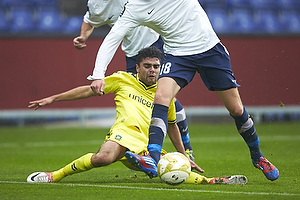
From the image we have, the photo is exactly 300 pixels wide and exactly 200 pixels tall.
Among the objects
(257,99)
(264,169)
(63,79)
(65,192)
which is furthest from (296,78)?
(65,192)

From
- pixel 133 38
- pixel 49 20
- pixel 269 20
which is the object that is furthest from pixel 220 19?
pixel 133 38

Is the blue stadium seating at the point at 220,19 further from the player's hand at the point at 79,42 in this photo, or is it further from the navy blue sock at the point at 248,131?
the navy blue sock at the point at 248,131

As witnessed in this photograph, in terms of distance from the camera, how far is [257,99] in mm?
14625

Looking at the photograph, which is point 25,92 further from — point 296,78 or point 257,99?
point 296,78

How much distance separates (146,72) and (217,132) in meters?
7.73

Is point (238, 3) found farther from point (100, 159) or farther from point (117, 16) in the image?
point (100, 159)

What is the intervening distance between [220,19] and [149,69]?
36.3 feet

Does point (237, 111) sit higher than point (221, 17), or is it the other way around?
point (237, 111)

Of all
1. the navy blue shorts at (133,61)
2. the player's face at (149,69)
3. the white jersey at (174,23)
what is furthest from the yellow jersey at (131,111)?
the navy blue shorts at (133,61)

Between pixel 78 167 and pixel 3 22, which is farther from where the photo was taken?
pixel 3 22

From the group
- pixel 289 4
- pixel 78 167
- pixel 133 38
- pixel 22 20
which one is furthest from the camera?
pixel 289 4

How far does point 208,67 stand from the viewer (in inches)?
218

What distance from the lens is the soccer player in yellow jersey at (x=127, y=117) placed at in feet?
18.3

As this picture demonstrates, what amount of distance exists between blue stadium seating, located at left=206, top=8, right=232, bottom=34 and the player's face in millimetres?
10228
